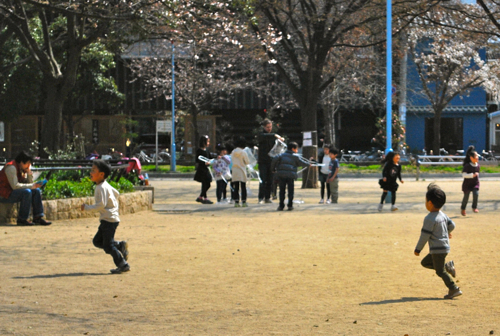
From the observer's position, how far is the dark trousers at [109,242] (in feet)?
26.3

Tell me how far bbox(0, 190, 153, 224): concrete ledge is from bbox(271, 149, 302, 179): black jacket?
9.55 ft

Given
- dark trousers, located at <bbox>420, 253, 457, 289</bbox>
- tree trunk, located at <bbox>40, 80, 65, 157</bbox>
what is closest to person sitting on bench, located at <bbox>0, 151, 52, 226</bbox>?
dark trousers, located at <bbox>420, 253, 457, 289</bbox>

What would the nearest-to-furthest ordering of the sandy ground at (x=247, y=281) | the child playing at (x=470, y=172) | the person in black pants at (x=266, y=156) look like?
the sandy ground at (x=247, y=281)
the child playing at (x=470, y=172)
the person in black pants at (x=266, y=156)

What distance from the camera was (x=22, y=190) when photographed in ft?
41.6

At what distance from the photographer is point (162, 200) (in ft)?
63.0

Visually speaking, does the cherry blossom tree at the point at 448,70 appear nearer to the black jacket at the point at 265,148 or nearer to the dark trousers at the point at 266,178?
the black jacket at the point at 265,148

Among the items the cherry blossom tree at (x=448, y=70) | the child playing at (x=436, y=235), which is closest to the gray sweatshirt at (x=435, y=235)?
the child playing at (x=436, y=235)

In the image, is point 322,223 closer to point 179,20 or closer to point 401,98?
point 179,20

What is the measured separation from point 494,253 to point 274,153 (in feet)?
27.7

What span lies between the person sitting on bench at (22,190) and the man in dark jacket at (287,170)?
5.14 meters

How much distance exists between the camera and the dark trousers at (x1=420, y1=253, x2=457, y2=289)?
6660 millimetres

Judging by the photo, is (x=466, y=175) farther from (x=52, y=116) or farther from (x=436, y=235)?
(x=52, y=116)

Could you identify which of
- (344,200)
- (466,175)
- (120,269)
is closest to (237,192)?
(344,200)

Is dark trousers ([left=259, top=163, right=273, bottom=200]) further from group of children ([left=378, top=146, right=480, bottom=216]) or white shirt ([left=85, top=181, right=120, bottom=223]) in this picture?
white shirt ([left=85, top=181, right=120, bottom=223])
